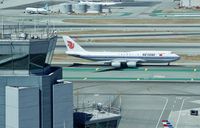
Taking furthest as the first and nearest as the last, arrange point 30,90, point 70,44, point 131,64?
point 70,44
point 131,64
point 30,90

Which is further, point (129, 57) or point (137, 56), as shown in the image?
point (129, 57)

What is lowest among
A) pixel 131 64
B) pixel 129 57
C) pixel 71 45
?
pixel 131 64

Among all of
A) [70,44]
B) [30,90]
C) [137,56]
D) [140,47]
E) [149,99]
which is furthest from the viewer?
[140,47]

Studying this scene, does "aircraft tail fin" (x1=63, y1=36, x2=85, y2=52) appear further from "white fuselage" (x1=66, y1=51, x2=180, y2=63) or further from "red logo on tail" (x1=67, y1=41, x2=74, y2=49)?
"white fuselage" (x1=66, y1=51, x2=180, y2=63)

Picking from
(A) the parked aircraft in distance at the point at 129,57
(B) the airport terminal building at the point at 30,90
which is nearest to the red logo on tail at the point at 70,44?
(A) the parked aircraft in distance at the point at 129,57

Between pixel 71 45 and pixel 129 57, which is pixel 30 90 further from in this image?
pixel 71 45

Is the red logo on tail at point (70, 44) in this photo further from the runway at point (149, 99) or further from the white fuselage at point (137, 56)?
the runway at point (149, 99)

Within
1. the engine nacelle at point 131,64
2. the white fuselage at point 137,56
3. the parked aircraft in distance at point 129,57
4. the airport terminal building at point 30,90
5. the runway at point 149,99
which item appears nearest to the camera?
the airport terminal building at point 30,90

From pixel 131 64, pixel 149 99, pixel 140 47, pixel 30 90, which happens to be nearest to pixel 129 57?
pixel 131 64
